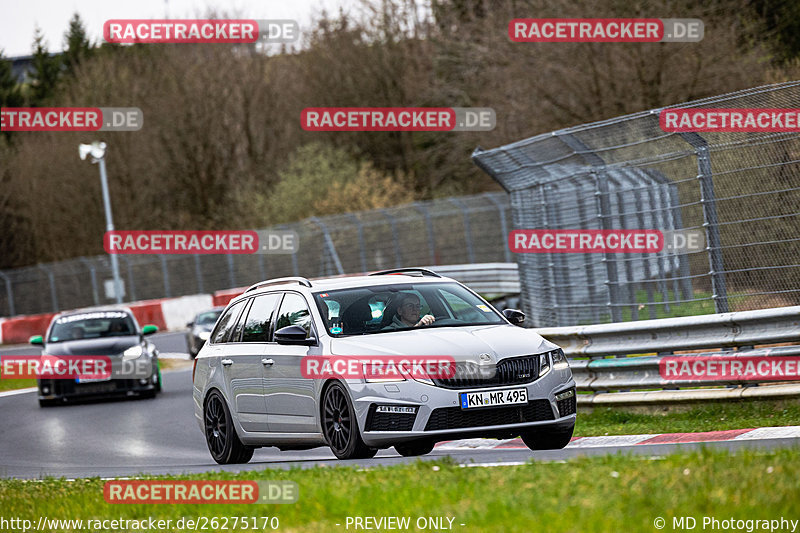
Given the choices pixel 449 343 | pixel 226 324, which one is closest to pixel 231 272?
pixel 226 324

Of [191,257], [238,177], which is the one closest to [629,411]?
[191,257]

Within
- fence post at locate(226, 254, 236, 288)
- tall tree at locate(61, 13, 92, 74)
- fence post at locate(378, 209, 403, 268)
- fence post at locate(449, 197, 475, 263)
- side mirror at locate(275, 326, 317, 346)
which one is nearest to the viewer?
side mirror at locate(275, 326, 317, 346)

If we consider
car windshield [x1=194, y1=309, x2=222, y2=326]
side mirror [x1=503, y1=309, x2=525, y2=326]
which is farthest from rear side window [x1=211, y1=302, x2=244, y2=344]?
car windshield [x1=194, y1=309, x2=222, y2=326]

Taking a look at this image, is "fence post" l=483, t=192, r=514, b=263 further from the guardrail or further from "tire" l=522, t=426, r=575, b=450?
"tire" l=522, t=426, r=575, b=450

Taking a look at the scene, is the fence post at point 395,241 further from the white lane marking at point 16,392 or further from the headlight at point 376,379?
the headlight at point 376,379

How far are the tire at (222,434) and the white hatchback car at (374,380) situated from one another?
0.5 inches

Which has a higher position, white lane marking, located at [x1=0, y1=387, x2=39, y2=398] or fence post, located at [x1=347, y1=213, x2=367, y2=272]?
fence post, located at [x1=347, y1=213, x2=367, y2=272]

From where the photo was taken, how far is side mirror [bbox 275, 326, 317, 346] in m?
10.8

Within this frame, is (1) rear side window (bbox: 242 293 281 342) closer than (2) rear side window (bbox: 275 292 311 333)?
No

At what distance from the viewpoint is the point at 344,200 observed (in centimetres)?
4647

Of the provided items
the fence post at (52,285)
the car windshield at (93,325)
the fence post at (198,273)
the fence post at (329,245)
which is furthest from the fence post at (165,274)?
the car windshield at (93,325)

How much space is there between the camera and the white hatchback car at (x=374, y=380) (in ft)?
32.5

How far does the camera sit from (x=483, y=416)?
990 cm

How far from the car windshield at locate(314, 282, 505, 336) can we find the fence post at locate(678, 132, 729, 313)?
294 cm
